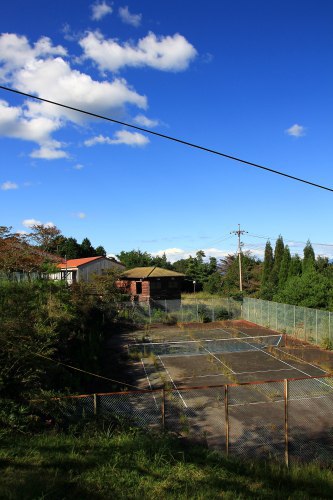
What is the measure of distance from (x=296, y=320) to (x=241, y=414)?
15459mm

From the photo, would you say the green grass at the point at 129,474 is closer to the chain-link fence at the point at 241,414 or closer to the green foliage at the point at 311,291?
the chain-link fence at the point at 241,414

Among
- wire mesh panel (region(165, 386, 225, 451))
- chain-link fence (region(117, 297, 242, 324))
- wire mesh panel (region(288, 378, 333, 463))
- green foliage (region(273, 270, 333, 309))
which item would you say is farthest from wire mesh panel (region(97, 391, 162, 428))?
chain-link fence (region(117, 297, 242, 324))

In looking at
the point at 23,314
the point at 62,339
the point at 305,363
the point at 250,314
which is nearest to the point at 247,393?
the point at 305,363

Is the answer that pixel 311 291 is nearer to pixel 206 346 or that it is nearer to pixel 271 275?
pixel 206 346

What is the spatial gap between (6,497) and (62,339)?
40.7ft

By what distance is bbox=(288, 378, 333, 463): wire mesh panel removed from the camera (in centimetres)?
1049

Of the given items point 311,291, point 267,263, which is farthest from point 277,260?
point 311,291

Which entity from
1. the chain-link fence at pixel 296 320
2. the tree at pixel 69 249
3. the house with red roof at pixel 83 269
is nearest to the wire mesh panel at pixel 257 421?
the chain-link fence at pixel 296 320

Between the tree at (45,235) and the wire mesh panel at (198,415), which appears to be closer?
the wire mesh panel at (198,415)

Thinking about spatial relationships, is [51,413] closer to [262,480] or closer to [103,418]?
[103,418]

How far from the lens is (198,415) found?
13383 mm

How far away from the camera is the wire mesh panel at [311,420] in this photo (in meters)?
10.5

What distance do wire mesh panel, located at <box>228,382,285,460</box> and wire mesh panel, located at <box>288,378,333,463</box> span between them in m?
0.38

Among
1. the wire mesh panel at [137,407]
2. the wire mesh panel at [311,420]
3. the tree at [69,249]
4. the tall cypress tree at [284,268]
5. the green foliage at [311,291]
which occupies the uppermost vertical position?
the tree at [69,249]
